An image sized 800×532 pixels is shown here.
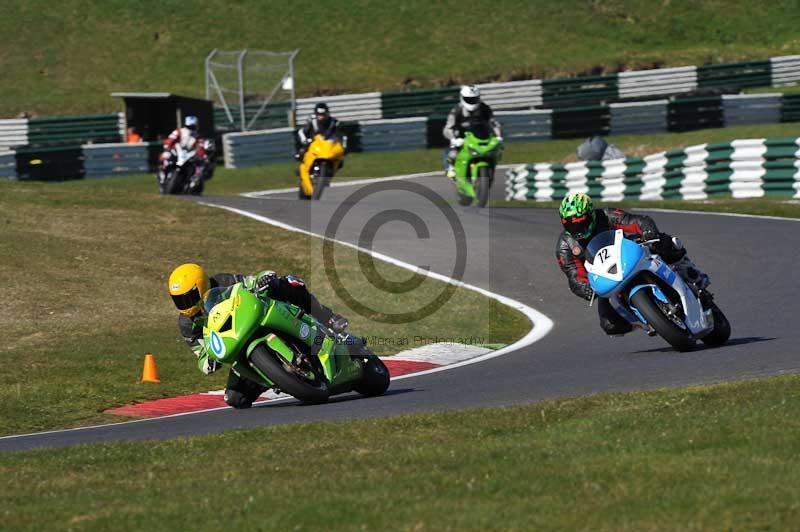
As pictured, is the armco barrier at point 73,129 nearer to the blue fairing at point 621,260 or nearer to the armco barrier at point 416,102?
the armco barrier at point 416,102

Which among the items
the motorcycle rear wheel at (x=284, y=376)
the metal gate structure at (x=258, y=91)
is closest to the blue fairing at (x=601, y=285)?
the motorcycle rear wheel at (x=284, y=376)

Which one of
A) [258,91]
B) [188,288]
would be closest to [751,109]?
[258,91]

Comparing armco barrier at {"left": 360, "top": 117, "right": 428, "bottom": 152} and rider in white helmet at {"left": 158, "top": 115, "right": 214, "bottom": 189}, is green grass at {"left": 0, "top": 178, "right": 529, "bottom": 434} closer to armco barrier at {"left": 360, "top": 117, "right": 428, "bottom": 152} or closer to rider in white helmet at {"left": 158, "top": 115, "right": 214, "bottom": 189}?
rider in white helmet at {"left": 158, "top": 115, "right": 214, "bottom": 189}

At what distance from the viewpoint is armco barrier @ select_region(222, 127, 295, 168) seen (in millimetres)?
35062

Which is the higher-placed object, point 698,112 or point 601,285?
point 698,112

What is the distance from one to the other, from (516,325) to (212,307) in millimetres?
5278

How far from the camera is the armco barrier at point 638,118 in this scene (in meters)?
34.2

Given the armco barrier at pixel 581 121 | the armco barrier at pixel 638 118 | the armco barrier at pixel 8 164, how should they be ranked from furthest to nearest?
1. the armco barrier at pixel 581 121
2. the armco barrier at pixel 638 118
3. the armco barrier at pixel 8 164

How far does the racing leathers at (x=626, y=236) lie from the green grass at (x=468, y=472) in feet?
6.88

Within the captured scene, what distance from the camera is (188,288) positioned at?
10.2m

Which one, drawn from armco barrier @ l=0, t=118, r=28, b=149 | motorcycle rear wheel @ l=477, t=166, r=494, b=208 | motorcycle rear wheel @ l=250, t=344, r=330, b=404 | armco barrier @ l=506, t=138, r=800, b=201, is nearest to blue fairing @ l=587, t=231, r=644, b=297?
motorcycle rear wheel @ l=250, t=344, r=330, b=404

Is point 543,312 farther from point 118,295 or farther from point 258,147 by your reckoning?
point 258,147

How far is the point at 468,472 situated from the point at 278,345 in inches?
124

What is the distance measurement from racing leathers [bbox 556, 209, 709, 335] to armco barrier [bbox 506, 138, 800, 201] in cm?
1207
